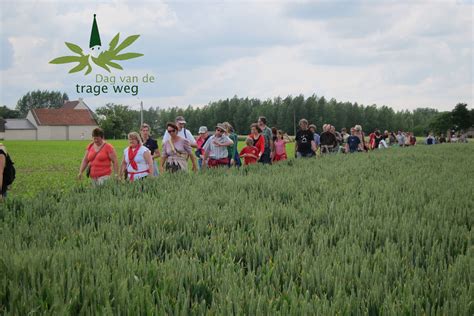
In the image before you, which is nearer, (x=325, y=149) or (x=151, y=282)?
(x=151, y=282)

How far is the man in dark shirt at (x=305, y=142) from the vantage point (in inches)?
622

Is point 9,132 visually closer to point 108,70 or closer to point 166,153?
point 108,70

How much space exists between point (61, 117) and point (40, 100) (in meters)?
78.1

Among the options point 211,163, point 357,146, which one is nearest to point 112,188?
point 211,163

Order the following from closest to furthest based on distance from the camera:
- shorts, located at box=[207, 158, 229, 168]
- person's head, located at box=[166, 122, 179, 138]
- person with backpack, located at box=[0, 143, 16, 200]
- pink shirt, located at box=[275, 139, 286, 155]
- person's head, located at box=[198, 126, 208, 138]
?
person with backpack, located at box=[0, 143, 16, 200] → person's head, located at box=[166, 122, 179, 138] → shorts, located at box=[207, 158, 229, 168] → person's head, located at box=[198, 126, 208, 138] → pink shirt, located at box=[275, 139, 286, 155]

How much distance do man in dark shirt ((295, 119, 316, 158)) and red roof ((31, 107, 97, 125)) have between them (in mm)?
101325

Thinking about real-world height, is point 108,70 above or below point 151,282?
above

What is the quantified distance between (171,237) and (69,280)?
4.59 ft

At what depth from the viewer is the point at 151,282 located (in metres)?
3.21

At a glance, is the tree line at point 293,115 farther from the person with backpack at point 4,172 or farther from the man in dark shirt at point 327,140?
the person with backpack at point 4,172

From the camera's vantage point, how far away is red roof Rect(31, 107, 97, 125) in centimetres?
10869

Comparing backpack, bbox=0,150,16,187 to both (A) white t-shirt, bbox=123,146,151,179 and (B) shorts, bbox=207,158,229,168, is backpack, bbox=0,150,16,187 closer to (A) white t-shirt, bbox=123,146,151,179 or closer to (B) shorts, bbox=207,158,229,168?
(A) white t-shirt, bbox=123,146,151,179

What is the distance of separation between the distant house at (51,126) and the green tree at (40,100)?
69428 millimetres

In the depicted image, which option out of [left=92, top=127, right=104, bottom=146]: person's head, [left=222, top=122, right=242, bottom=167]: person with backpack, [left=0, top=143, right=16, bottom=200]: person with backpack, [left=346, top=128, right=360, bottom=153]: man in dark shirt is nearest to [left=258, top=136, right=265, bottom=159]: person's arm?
[left=222, top=122, right=242, bottom=167]: person with backpack
